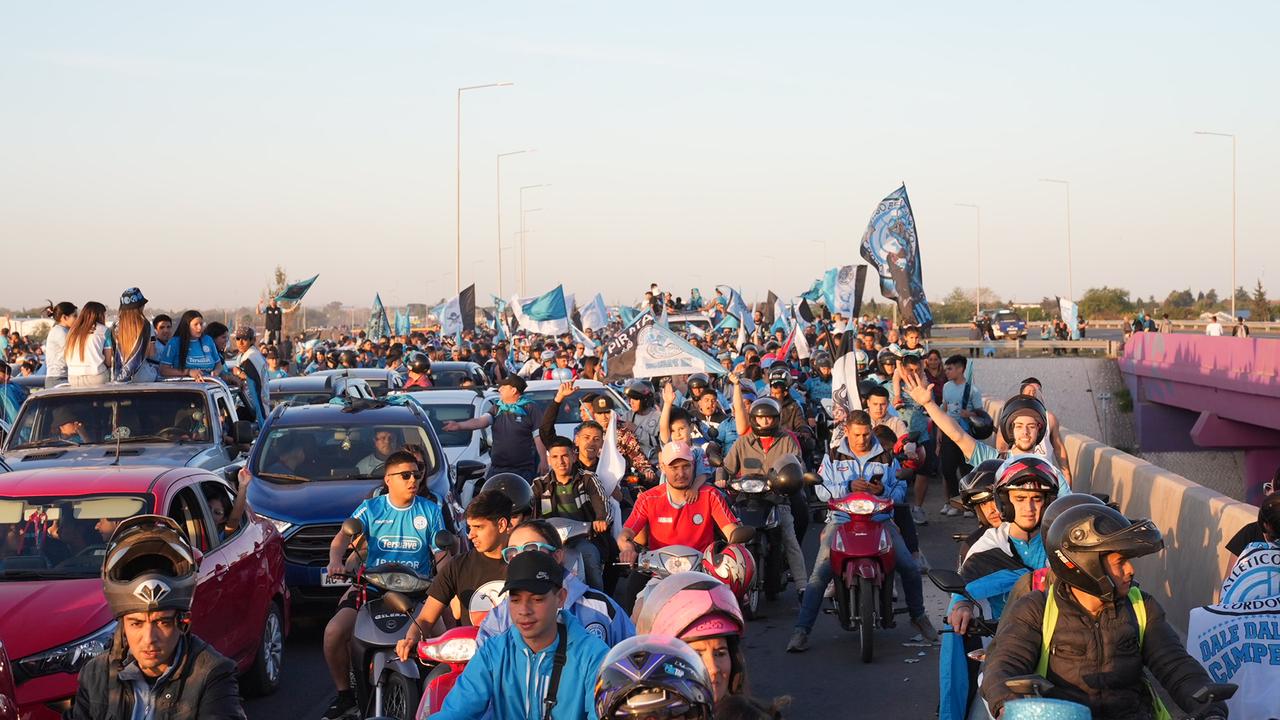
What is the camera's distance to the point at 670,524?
10.2m

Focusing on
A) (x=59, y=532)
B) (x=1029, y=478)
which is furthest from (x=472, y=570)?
(x=59, y=532)

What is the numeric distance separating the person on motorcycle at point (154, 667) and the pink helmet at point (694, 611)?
145 cm

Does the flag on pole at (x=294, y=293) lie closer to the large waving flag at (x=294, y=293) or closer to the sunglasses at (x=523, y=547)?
the large waving flag at (x=294, y=293)

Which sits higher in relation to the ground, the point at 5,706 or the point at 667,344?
the point at 667,344

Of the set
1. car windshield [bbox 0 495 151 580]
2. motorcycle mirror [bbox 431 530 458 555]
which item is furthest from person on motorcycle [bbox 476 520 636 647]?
car windshield [bbox 0 495 151 580]

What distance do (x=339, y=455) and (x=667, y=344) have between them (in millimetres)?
5660

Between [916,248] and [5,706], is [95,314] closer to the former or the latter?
[5,706]

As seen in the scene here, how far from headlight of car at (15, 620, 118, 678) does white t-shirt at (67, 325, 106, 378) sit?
7.03 m

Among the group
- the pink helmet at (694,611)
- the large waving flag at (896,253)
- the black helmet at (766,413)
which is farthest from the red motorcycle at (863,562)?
the large waving flag at (896,253)

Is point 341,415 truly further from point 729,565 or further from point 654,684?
point 654,684

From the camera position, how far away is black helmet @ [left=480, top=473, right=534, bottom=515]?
24.5 feet

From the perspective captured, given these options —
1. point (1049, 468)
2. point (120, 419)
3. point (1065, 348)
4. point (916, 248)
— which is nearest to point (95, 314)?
point (120, 419)

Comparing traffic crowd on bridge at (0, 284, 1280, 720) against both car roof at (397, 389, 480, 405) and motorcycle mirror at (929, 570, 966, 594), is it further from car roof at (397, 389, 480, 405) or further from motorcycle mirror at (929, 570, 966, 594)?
car roof at (397, 389, 480, 405)

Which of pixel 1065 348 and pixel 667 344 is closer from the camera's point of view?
pixel 667 344
